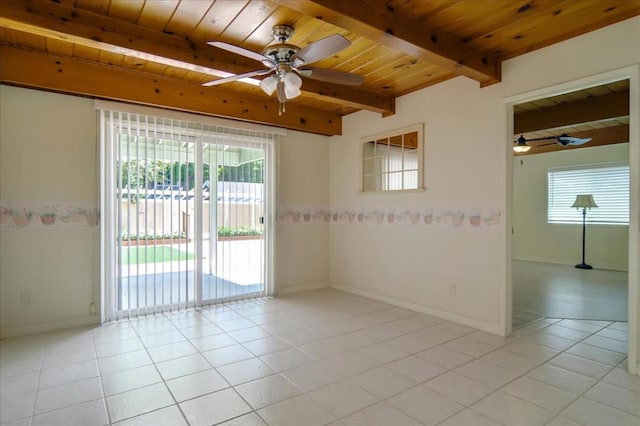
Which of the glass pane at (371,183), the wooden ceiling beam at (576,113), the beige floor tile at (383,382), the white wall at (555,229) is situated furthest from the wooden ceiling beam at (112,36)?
the white wall at (555,229)

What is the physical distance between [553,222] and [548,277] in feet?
7.00

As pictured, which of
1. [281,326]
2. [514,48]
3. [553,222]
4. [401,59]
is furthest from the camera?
[553,222]

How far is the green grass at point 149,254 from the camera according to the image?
3.70m

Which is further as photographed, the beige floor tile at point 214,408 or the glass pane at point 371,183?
the glass pane at point 371,183

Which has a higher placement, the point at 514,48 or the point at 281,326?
the point at 514,48

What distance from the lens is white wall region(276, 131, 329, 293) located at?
4.88 m

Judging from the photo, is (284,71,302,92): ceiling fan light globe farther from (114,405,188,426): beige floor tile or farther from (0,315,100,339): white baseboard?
(0,315,100,339): white baseboard

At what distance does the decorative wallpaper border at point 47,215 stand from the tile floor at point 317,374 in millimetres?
1030

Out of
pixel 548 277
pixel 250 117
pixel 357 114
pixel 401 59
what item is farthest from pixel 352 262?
pixel 548 277

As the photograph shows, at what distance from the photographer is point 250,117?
4.26 meters

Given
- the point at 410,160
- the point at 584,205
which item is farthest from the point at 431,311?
the point at 584,205

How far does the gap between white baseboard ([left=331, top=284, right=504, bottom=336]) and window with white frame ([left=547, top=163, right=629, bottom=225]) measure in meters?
5.36

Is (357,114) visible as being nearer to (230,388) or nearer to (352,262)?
(352,262)

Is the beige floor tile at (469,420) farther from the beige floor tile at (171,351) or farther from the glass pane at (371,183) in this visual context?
the glass pane at (371,183)
